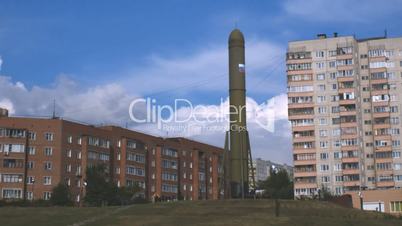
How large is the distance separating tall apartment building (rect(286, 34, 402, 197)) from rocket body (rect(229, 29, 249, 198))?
48.5m

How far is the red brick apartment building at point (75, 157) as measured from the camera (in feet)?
332

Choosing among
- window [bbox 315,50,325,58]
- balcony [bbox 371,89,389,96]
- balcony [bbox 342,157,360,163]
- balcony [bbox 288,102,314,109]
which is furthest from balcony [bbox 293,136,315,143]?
window [bbox 315,50,325,58]

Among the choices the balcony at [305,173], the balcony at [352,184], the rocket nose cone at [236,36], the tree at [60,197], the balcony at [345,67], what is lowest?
the tree at [60,197]

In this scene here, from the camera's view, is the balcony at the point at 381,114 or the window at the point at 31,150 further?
the balcony at the point at 381,114

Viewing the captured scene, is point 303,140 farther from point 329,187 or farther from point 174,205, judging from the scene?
point 174,205

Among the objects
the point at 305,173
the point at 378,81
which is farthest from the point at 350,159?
→ the point at 378,81

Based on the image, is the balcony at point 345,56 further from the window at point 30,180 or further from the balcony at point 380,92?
the window at point 30,180

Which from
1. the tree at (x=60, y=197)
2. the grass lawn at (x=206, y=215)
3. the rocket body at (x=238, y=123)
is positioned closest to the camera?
the grass lawn at (x=206, y=215)

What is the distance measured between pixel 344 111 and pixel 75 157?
48805 millimetres

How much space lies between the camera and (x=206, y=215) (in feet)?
175

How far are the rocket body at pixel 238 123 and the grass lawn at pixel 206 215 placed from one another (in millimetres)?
7293

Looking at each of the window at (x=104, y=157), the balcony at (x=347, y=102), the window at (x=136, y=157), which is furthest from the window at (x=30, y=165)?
the balcony at (x=347, y=102)

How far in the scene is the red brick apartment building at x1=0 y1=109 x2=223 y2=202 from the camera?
101 meters

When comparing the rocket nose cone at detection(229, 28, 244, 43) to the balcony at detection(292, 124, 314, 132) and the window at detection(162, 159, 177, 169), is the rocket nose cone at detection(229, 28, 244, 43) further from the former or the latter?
the window at detection(162, 159, 177, 169)
